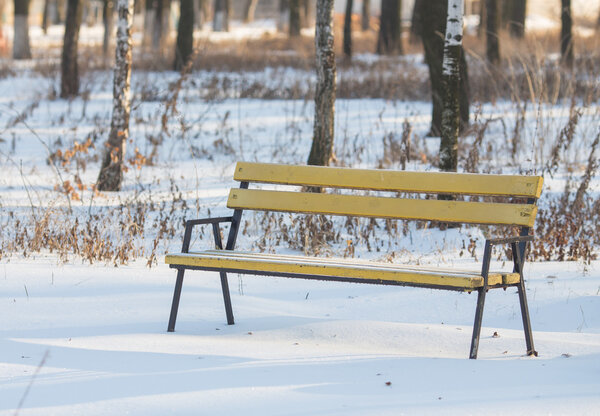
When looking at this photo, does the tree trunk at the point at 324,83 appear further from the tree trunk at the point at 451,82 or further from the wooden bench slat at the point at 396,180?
the wooden bench slat at the point at 396,180

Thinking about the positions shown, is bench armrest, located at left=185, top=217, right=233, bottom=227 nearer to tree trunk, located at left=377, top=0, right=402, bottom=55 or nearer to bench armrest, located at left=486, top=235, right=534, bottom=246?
bench armrest, located at left=486, top=235, right=534, bottom=246

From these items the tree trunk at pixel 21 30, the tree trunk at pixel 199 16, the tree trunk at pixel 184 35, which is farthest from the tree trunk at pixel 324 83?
the tree trunk at pixel 199 16

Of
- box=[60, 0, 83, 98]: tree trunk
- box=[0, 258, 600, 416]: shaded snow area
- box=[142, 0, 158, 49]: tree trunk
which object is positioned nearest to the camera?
box=[0, 258, 600, 416]: shaded snow area

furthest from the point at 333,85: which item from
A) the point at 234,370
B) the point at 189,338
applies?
the point at 234,370

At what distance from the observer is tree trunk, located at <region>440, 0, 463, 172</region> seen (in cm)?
727

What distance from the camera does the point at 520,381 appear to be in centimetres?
368

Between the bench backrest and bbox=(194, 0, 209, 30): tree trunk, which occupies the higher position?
bbox=(194, 0, 209, 30): tree trunk

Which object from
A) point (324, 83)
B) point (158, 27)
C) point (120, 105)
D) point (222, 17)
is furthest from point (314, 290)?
point (222, 17)

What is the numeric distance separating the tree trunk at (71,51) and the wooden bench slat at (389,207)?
1099 cm

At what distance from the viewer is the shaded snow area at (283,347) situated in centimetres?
342

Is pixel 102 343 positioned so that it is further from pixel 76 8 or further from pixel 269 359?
pixel 76 8

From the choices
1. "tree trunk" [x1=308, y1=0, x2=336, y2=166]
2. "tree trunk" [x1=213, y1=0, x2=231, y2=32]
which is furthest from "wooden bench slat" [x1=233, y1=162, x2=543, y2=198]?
"tree trunk" [x1=213, y1=0, x2=231, y2=32]

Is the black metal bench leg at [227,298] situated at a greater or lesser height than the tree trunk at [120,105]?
lesser

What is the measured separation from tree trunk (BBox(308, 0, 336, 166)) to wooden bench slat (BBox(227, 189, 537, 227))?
3650 mm
